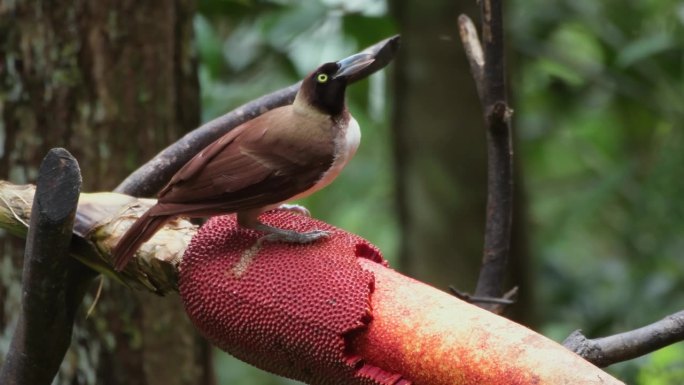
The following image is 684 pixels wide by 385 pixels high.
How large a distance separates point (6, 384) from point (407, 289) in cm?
59

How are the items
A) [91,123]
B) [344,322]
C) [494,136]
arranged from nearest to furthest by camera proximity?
[344,322], [494,136], [91,123]

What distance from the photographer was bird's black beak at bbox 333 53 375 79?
5.43 ft

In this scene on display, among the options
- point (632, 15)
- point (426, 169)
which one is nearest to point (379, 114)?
point (426, 169)

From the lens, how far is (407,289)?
143 centimetres

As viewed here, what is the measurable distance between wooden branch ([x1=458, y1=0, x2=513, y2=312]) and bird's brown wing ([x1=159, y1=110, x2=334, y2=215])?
0.34 m

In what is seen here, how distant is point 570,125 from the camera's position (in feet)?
13.7

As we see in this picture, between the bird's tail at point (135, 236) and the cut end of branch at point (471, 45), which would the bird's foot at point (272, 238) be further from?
the cut end of branch at point (471, 45)

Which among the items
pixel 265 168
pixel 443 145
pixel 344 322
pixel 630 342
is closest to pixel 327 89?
pixel 265 168

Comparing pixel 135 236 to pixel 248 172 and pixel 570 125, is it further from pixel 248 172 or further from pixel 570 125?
pixel 570 125

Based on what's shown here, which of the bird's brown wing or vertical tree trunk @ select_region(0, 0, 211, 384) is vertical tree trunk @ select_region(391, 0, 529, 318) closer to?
vertical tree trunk @ select_region(0, 0, 211, 384)

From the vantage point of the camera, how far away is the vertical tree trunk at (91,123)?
236 cm

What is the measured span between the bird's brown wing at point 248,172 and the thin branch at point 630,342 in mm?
457

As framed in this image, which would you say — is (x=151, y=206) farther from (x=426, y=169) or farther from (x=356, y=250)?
(x=426, y=169)

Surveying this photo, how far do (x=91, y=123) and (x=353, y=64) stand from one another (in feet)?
3.02
